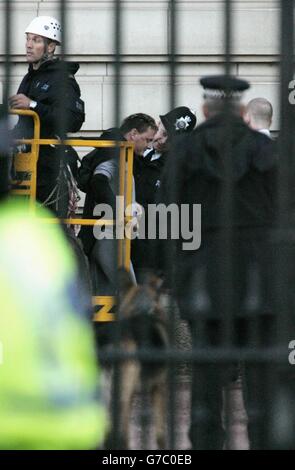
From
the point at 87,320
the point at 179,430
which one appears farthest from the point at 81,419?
the point at 179,430

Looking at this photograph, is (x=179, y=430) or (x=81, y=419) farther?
(x=179, y=430)

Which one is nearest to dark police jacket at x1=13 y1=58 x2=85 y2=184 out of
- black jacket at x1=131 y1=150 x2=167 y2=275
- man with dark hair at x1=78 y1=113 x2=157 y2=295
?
man with dark hair at x1=78 y1=113 x2=157 y2=295

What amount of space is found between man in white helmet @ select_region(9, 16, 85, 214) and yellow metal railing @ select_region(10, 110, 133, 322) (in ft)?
0.14

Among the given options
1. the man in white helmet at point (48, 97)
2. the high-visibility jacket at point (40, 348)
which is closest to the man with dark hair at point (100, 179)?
the man in white helmet at point (48, 97)

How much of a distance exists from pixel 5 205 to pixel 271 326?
2.31ft

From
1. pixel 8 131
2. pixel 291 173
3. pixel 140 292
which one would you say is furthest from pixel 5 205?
pixel 291 173

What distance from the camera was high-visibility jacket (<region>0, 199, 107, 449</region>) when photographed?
2.93 metres

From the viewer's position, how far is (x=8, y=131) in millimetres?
3109

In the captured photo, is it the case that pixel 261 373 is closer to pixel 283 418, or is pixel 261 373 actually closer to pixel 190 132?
pixel 283 418

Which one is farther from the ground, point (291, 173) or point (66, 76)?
point (66, 76)

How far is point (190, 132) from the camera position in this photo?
327cm

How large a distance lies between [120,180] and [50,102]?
88 cm

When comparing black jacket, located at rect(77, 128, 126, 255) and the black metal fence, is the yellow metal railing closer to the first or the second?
black jacket, located at rect(77, 128, 126, 255)
